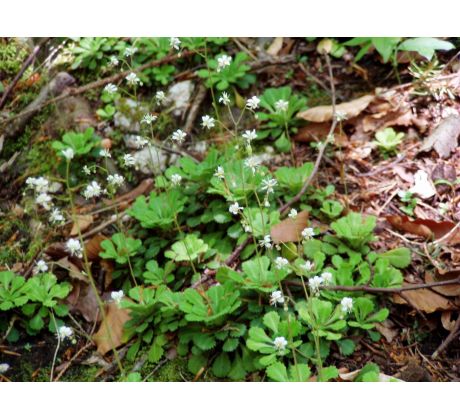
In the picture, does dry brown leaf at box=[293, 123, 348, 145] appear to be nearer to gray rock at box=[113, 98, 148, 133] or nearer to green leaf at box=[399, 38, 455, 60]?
green leaf at box=[399, 38, 455, 60]

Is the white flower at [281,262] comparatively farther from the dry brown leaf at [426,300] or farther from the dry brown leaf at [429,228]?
the dry brown leaf at [429,228]

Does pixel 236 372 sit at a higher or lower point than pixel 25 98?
lower

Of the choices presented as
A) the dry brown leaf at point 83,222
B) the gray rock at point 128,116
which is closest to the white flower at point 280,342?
the dry brown leaf at point 83,222

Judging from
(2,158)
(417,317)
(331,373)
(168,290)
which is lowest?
(417,317)

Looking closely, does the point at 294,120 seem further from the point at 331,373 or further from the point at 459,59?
the point at 331,373

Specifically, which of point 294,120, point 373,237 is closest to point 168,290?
point 373,237
